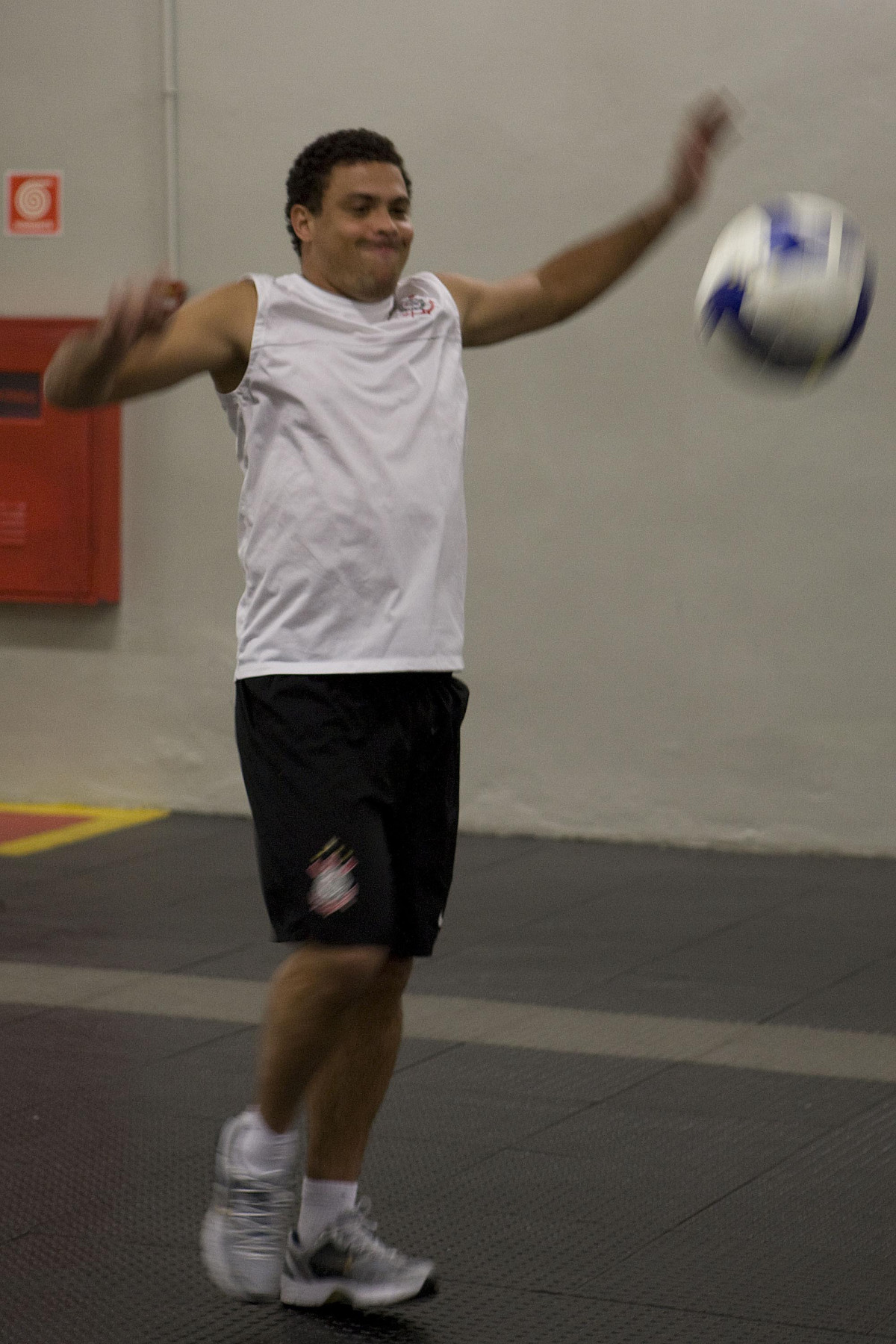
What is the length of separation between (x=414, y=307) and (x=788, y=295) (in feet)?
2.63

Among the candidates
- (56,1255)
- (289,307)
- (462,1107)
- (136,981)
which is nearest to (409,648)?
(289,307)

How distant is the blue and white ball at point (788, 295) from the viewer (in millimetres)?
3504

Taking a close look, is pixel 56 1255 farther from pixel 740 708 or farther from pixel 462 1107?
pixel 740 708

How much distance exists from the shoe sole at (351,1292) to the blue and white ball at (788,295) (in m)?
1.77

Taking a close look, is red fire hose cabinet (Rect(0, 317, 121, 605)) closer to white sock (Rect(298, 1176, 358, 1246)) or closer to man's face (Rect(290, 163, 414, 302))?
man's face (Rect(290, 163, 414, 302))

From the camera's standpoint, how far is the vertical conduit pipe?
24.8 feet

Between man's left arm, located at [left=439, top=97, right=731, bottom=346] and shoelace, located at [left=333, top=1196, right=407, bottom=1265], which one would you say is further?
man's left arm, located at [left=439, top=97, right=731, bottom=346]

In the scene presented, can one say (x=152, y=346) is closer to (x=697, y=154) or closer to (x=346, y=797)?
(x=346, y=797)

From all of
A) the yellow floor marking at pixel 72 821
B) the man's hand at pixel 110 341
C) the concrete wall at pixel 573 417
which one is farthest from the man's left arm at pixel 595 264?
the yellow floor marking at pixel 72 821

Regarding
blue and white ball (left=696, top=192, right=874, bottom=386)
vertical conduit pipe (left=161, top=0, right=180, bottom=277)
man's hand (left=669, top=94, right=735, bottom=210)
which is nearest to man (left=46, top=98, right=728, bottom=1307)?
man's hand (left=669, top=94, right=735, bottom=210)

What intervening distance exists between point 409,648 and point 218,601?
4.89 meters

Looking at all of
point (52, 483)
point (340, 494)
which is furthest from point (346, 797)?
point (52, 483)

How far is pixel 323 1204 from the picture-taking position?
3055 millimetres

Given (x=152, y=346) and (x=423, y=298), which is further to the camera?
(x=423, y=298)
